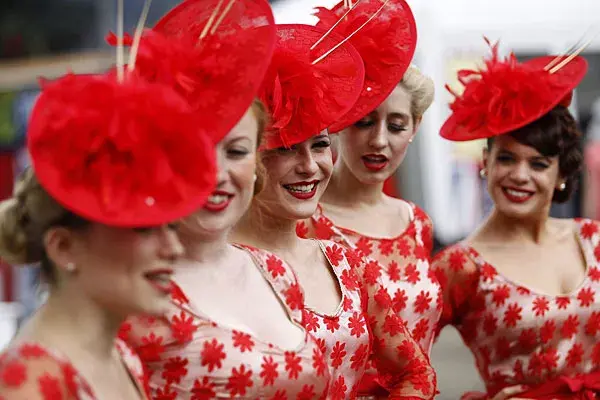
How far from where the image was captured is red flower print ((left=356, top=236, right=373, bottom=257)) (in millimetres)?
3402

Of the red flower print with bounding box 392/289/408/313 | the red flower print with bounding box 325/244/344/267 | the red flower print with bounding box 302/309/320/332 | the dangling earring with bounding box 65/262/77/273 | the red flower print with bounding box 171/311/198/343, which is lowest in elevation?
the red flower print with bounding box 392/289/408/313

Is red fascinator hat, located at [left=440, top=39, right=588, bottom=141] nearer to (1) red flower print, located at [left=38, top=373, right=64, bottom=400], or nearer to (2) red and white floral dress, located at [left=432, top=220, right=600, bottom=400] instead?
(2) red and white floral dress, located at [left=432, top=220, right=600, bottom=400]

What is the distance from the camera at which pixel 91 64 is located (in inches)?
331

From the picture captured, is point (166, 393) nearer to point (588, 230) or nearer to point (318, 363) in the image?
point (318, 363)

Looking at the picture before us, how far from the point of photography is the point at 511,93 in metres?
3.70

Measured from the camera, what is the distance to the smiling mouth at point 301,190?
9.27ft

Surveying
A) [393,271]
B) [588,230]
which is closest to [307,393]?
[393,271]

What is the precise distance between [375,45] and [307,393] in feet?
4.43

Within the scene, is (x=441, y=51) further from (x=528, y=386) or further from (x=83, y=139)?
(x=83, y=139)

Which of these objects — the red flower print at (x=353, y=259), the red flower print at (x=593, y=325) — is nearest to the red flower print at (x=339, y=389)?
the red flower print at (x=353, y=259)

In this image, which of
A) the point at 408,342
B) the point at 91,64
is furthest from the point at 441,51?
the point at 408,342

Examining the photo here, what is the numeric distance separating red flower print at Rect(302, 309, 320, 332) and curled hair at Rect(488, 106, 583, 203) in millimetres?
1367

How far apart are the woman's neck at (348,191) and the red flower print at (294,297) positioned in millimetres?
1005

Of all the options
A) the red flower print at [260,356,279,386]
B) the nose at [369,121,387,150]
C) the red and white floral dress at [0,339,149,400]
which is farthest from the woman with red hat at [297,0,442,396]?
the red and white floral dress at [0,339,149,400]
